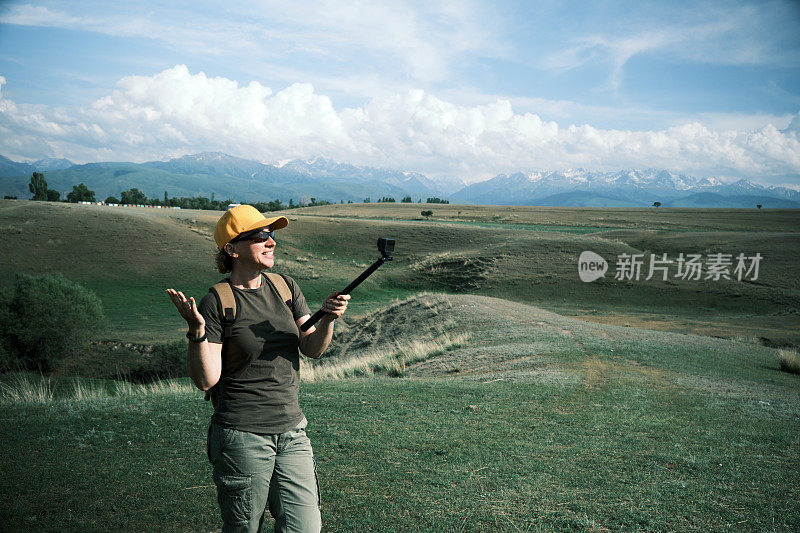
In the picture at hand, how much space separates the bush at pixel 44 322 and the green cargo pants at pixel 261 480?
28.1 metres

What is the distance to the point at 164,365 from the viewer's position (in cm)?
2581

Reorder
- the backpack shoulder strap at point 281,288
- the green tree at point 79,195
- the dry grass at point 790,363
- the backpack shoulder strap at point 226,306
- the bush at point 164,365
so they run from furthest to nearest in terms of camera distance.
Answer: the green tree at point 79,195 → the bush at point 164,365 → the dry grass at point 790,363 → the backpack shoulder strap at point 281,288 → the backpack shoulder strap at point 226,306

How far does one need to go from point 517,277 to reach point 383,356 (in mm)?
36382

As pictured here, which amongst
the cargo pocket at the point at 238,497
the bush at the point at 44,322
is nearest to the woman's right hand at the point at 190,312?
the cargo pocket at the point at 238,497

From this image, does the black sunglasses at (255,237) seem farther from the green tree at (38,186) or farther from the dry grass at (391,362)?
the green tree at (38,186)

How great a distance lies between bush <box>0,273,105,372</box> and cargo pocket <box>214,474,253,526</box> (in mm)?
28141

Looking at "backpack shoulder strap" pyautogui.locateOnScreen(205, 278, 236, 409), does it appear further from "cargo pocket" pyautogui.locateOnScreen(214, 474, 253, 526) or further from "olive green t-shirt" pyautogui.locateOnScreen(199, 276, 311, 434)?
"cargo pocket" pyautogui.locateOnScreen(214, 474, 253, 526)

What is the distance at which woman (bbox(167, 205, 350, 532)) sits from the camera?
10.5ft

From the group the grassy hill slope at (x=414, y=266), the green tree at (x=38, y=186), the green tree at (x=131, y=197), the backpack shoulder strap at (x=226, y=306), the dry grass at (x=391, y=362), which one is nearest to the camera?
the backpack shoulder strap at (x=226, y=306)

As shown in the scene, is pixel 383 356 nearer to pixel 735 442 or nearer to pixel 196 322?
pixel 735 442

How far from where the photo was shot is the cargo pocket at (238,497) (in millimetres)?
3199

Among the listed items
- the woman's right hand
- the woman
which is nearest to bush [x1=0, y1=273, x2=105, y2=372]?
the woman

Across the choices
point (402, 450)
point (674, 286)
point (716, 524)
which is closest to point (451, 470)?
point (402, 450)

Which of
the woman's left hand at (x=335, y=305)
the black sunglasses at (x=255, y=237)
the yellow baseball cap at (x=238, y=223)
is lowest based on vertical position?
the woman's left hand at (x=335, y=305)
